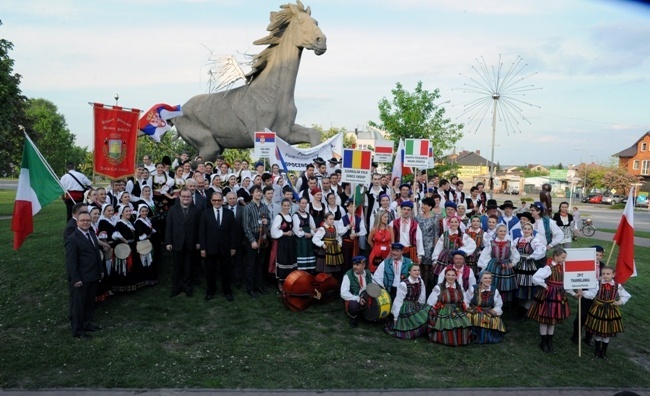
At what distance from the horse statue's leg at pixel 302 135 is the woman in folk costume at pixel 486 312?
20.3ft

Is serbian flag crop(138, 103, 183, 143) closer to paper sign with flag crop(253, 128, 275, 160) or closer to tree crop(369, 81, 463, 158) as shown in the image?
paper sign with flag crop(253, 128, 275, 160)

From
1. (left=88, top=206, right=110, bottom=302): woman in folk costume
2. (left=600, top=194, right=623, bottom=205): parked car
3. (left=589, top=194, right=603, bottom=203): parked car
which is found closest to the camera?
(left=88, top=206, right=110, bottom=302): woman in folk costume

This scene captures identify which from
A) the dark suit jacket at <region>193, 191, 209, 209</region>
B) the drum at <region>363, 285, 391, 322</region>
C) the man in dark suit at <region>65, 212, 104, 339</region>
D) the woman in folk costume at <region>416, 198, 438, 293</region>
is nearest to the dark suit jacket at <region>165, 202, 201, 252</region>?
the dark suit jacket at <region>193, 191, 209, 209</region>

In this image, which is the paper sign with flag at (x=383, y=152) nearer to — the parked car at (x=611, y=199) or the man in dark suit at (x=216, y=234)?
the man in dark suit at (x=216, y=234)

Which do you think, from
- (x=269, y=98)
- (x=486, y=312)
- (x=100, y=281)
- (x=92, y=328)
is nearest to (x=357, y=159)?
(x=486, y=312)

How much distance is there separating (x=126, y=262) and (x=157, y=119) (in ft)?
16.5

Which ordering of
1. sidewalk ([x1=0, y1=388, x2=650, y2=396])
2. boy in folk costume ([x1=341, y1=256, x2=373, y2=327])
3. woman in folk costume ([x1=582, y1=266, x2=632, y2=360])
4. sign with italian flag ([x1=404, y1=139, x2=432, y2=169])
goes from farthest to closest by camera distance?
1. sign with italian flag ([x1=404, y1=139, x2=432, y2=169])
2. boy in folk costume ([x1=341, y1=256, x2=373, y2=327])
3. woman in folk costume ([x1=582, y1=266, x2=632, y2=360])
4. sidewalk ([x1=0, y1=388, x2=650, y2=396])

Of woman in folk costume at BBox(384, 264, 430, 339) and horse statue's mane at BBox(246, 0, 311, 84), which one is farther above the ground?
horse statue's mane at BBox(246, 0, 311, 84)

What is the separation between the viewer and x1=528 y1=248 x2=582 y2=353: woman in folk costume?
746 centimetres

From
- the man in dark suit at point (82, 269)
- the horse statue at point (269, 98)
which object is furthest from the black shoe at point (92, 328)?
the horse statue at point (269, 98)

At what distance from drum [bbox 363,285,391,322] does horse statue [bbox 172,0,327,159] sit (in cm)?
565

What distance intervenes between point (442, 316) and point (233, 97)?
7.77m

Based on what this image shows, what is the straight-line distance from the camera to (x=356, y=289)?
8.14 meters

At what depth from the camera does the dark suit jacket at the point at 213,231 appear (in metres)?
8.62
